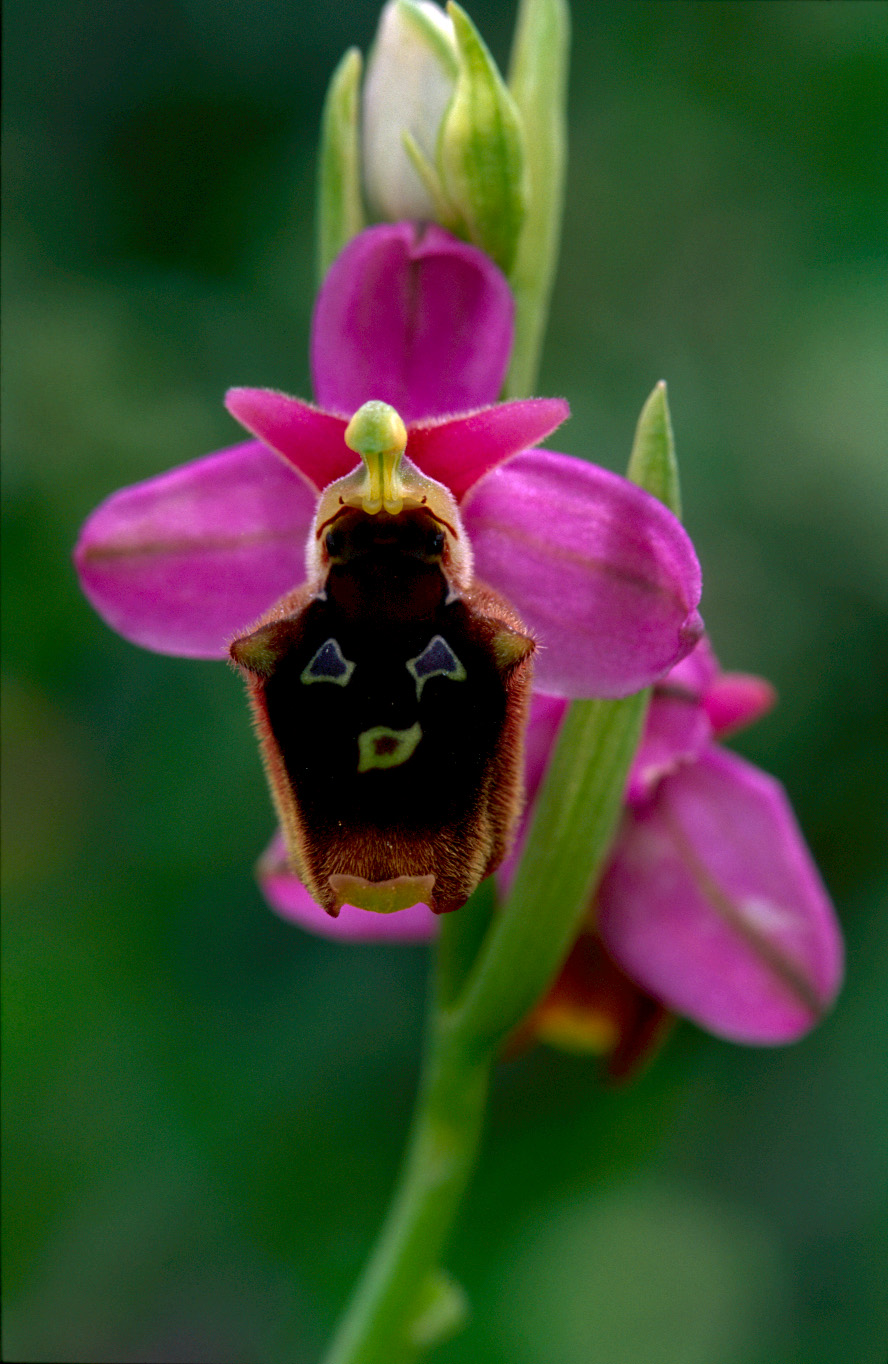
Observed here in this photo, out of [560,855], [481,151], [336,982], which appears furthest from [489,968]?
[336,982]

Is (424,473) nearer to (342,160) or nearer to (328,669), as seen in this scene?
(328,669)

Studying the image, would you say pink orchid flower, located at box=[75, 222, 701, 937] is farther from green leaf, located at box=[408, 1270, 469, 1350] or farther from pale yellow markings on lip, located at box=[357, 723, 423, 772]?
green leaf, located at box=[408, 1270, 469, 1350]

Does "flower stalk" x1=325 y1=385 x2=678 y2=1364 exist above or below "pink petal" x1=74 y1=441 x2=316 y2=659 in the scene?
below

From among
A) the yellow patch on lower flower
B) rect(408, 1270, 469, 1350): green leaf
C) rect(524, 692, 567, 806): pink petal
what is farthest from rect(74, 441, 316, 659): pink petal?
rect(408, 1270, 469, 1350): green leaf

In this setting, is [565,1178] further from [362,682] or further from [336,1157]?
[362,682]

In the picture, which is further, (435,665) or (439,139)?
(439,139)

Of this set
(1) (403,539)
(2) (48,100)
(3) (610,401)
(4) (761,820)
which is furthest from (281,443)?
(2) (48,100)
